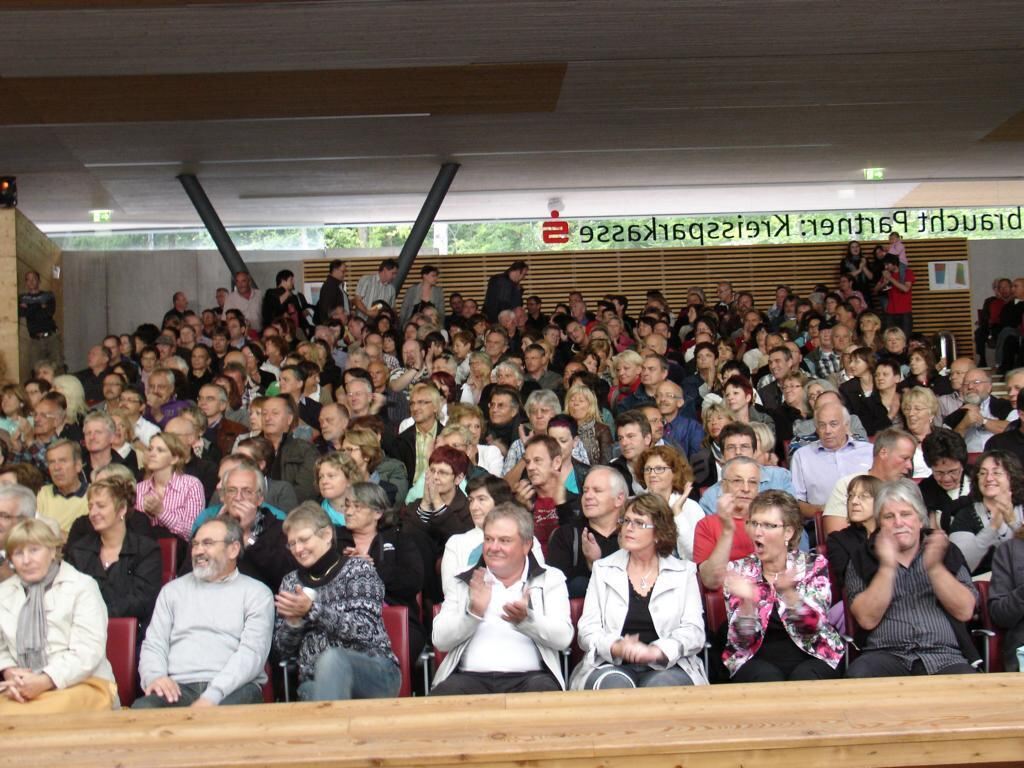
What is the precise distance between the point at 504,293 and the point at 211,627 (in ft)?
31.0

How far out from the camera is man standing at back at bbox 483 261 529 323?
13.9 meters

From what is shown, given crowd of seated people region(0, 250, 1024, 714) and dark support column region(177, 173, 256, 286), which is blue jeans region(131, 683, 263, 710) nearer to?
crowd of seated people region(0, 250, 1024, 714)

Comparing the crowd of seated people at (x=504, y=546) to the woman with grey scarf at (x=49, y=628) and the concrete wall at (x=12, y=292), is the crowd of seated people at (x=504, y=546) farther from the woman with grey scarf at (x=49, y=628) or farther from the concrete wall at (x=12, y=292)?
the concrete wall at (x=12, y=292)

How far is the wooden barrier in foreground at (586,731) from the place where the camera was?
11.0ft

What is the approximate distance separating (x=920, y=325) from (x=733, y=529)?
1360cm

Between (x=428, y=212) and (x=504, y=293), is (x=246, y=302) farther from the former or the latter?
(x=504, y=293)

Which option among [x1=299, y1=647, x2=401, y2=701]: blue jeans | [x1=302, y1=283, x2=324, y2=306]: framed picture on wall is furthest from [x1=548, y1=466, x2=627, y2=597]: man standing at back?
[x1=302, y1=283, x2=324, y2=306]: framed picture on wall

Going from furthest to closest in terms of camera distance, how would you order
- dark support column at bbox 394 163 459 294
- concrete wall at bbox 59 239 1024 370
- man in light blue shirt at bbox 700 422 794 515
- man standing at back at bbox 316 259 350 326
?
1. concrete wall at bbox 59 239 1024 370
2. dark support column at bbox 394 163 459 294
3. man standing at back at bbox 316 259 350 326
4. man in light blue shirt at bbox 700 422 794 515

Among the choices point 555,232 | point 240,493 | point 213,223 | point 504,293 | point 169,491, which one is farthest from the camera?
point 555,232

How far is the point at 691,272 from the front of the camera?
1802cm

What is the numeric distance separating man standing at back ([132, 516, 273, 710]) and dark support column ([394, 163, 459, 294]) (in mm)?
9346

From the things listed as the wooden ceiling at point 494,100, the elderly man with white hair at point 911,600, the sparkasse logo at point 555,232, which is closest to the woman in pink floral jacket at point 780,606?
the elderly man with white hair at point 911,600

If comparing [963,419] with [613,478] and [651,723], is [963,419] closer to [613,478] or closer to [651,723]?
[613,478]

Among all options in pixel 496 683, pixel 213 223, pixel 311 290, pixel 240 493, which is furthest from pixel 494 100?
pixel 496 683
